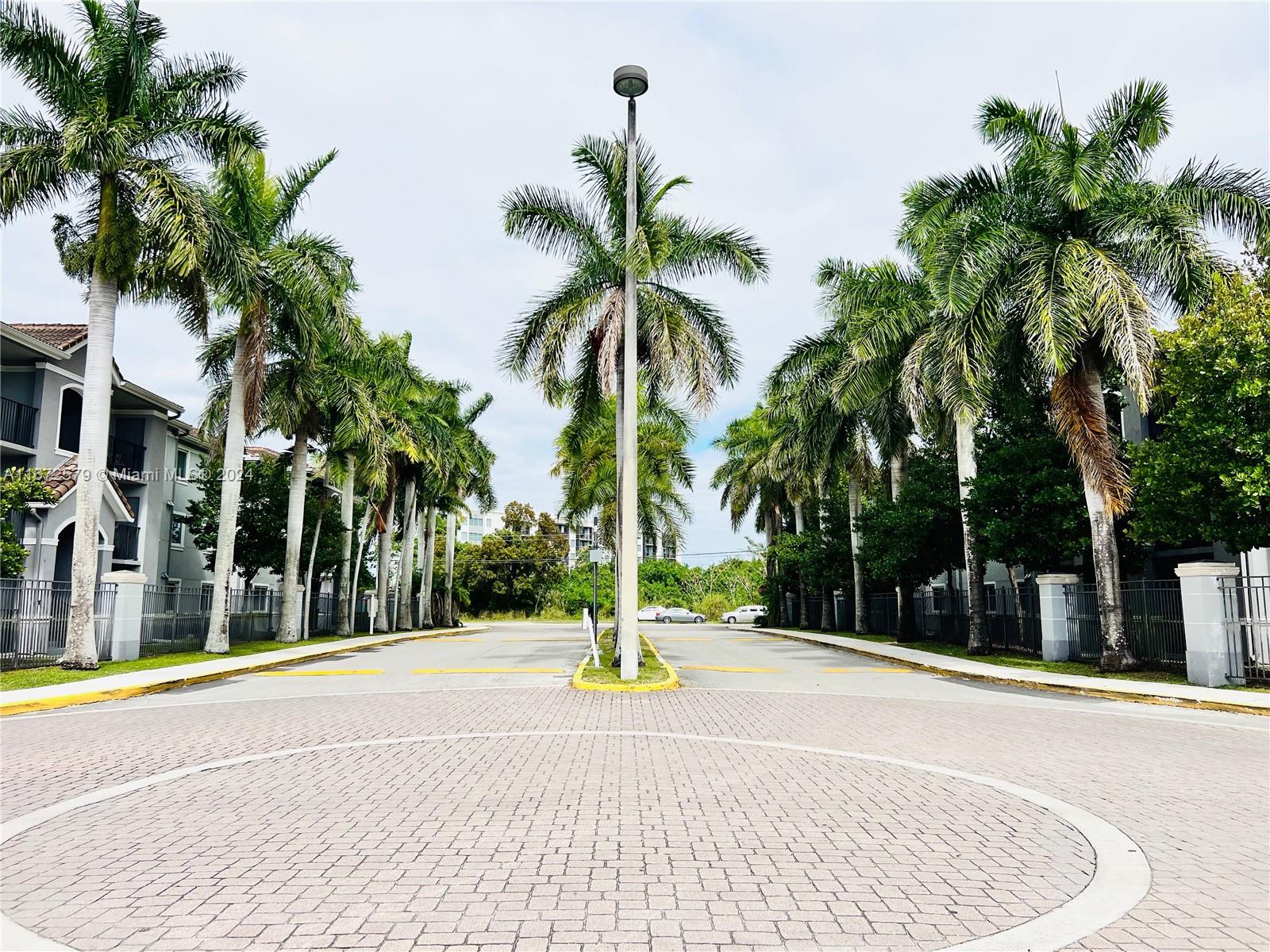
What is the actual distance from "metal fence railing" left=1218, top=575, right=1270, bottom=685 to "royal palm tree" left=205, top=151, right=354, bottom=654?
75.0ft

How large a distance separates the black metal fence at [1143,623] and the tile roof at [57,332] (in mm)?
30509

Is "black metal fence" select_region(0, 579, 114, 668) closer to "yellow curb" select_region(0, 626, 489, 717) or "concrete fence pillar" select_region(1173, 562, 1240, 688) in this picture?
"yellow curb" select_region(0, 626, 489, 717)

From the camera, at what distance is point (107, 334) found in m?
19.2

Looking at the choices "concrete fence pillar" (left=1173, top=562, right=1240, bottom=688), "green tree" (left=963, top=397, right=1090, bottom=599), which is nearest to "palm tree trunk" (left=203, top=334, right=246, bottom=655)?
"green tree" (left=963, top=397, right=1090, bottom=599)

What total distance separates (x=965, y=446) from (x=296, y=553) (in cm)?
2177

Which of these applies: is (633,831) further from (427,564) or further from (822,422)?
(427,564)

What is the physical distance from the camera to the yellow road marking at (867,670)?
65.8ft

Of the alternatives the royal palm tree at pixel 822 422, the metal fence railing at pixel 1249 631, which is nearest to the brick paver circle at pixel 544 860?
the metal fence railing at pixel 1249 631

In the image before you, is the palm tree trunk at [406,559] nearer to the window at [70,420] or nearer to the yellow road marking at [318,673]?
the window at [70,420]

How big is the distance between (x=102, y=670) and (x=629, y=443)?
1203cm

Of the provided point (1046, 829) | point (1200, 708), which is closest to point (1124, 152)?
point (1200, 708)

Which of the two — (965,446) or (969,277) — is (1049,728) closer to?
(969,277)

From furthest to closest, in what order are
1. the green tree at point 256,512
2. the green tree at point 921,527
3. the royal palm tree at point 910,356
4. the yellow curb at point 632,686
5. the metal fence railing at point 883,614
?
the metal fence railing at point 883,614, the green tree at point 256,512, the green tree at point 921,527, the royal palm tree at point 910,356, the yellow curb at point 632,686

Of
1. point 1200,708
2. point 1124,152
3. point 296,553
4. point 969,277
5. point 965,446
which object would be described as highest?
point 1124,152
